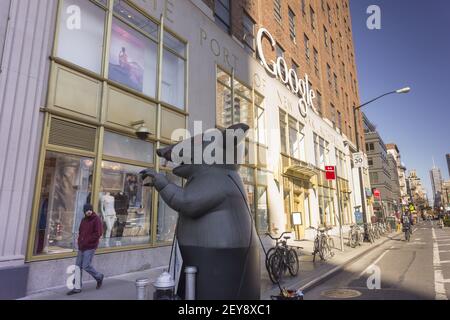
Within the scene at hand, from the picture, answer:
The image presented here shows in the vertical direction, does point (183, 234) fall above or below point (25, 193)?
below

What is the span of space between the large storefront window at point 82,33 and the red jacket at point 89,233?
392 centimetres

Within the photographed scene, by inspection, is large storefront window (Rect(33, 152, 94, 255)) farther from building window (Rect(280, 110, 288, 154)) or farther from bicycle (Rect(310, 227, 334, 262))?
building window (Rect(280, 110, 288, 154))

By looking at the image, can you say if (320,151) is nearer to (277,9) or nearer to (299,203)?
(299,203)

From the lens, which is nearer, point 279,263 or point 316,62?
point 279,263

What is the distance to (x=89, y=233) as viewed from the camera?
6.52 metres

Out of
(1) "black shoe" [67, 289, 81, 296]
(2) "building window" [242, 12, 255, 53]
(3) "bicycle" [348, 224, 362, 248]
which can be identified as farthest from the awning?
(1) "black shoe" [67, 289, 81, 296]

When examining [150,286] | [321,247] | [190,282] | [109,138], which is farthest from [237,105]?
[190,282]

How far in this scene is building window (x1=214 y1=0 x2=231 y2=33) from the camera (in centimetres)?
1409

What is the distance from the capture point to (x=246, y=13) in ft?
53.3

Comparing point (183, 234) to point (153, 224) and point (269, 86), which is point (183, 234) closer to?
point (153, 224)

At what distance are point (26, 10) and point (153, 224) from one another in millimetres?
5930

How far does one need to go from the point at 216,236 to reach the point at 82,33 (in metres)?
7.53

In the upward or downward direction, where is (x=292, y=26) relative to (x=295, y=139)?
upward

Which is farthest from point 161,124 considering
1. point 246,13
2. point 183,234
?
point 246,13
